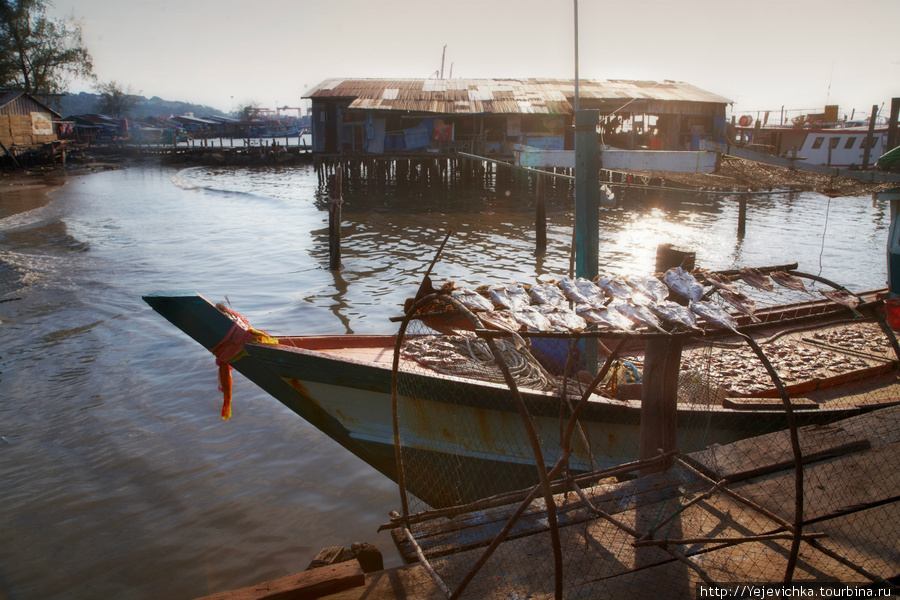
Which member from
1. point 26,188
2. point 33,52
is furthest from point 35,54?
point 26,188

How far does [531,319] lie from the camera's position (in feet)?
10.5

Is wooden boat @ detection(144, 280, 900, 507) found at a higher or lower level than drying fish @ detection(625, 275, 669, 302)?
lower

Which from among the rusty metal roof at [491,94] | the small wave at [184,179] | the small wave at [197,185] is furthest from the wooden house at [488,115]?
the small wave at [184,179]

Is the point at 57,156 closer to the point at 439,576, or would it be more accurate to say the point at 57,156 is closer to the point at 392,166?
the point at 392,166

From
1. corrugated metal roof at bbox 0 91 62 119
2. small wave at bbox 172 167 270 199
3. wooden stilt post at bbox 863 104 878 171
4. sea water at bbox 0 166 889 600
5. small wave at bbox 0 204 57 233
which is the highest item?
corrugated metal roof at bbox 0 91 62 119

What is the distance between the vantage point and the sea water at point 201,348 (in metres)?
5.50

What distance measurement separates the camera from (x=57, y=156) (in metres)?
44.8

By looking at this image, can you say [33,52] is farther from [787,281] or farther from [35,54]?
[787,281]

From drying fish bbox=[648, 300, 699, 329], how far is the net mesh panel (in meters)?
0.13

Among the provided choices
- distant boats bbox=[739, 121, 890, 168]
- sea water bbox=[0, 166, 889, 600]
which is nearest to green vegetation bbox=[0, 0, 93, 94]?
sea water bbox=[0, 166, 889, 600]

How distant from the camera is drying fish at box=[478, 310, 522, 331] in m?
3.07

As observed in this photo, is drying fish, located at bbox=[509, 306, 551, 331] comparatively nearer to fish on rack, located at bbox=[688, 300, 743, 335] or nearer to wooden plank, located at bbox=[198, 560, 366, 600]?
fish on rack, located at bbox=[688, 300, 743, 335]

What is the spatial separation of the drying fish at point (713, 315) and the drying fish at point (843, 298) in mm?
694

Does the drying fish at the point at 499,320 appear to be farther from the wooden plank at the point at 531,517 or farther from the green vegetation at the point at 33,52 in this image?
the green vegetation at the point at 33,52
